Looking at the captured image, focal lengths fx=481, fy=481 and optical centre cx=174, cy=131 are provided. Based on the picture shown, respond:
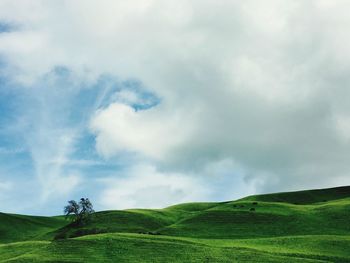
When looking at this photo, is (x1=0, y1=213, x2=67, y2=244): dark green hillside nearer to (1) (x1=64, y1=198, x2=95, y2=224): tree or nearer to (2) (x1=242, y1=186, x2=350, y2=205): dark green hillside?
(1) (x1=64, y1=198, x2=95, y2=224): tree

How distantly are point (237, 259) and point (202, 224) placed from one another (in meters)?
37.4

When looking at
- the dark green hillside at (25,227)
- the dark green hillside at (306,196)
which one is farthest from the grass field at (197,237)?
the dark green hillside at (306,196)

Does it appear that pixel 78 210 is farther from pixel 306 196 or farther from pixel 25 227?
pixel 306 196

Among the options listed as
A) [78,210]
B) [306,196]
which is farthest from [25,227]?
[306,196]

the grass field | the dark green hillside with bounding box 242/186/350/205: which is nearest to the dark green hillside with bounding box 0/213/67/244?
the grass field

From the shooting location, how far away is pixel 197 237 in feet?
286

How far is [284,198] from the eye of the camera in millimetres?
161000

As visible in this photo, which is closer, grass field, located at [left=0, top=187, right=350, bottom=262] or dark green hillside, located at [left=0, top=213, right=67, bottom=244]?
grass field, located at [left=0, top=187, right=350, bottom=262]

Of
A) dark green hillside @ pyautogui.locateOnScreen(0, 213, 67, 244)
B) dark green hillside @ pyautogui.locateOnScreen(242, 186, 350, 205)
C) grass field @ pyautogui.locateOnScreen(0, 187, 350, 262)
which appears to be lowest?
grass field @ pyautogui.locateOnScreen(0, 187, 350, 262)

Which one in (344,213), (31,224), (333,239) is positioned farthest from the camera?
(31,224)

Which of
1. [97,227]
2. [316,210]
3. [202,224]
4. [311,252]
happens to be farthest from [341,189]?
[311,252]

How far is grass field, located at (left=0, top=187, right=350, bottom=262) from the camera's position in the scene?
63.9 metres

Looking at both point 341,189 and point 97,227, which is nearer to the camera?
point 97,227

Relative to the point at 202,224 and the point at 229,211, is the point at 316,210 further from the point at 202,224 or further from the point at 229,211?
the point at 202,224
